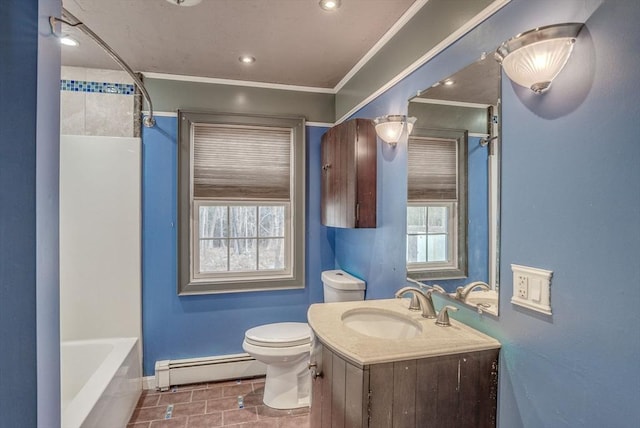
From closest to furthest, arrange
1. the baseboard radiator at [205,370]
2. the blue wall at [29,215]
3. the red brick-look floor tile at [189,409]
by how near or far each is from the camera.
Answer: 1. the blue wall at [29,215]
2. the red brick-look floor tile at [189,409]
3. the baseboard radiator at [205,370]

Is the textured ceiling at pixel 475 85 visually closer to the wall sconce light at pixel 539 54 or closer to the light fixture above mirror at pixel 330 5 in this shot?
the wall sconce light at pixel 539 54

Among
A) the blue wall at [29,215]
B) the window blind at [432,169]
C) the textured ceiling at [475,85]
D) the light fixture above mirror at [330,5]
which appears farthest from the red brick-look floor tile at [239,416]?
the light fixture above mirror at [330,5]

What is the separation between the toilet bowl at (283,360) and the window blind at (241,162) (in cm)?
119

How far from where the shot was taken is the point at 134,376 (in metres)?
2.50

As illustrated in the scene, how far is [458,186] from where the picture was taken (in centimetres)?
156

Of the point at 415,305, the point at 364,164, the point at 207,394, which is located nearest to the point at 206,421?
the point at 207,394

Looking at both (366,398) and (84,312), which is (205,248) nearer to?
(84,312)

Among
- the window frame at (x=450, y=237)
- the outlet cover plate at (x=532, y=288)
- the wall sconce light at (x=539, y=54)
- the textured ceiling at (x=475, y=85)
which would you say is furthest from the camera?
the window frame at (x=450, y=237)

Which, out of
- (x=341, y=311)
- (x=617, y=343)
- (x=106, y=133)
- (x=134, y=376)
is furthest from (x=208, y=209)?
(x=617, y=343)

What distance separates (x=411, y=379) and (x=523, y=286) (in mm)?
506

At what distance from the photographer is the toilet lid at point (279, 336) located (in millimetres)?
2336

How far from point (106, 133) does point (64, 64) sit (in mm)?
567

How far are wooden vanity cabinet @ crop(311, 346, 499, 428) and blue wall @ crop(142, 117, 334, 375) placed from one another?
181 cm

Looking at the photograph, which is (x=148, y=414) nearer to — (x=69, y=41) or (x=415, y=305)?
(x=415, y=305)
